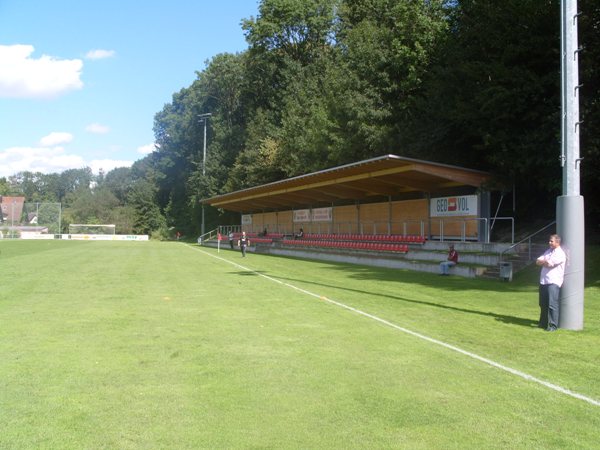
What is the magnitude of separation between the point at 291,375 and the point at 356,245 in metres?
26.7

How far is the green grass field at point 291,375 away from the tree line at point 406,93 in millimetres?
11754

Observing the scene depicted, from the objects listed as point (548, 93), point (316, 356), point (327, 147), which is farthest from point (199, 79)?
point (316, 356)

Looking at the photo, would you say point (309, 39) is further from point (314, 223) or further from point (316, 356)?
point (316, 356)

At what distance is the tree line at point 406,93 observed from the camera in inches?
858

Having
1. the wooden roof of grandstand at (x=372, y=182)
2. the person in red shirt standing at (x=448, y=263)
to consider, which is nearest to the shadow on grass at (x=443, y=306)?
the person in red shirt standing at (x=448, y=263)

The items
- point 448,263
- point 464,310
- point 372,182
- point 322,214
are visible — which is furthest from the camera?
point 322,214

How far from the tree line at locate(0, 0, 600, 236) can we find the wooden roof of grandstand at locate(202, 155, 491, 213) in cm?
227

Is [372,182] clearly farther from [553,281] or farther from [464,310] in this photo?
[553,281]

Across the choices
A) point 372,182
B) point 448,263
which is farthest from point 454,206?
point 448,263

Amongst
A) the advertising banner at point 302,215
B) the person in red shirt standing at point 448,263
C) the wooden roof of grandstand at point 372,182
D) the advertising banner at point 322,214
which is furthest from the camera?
→ the advertising banner at point 302,215

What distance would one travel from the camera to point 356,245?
32.8 metres

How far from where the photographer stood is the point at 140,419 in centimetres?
484

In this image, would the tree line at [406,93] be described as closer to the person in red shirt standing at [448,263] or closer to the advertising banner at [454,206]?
the advertising banner at [454,206]

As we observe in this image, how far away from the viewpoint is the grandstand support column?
9234 mm
